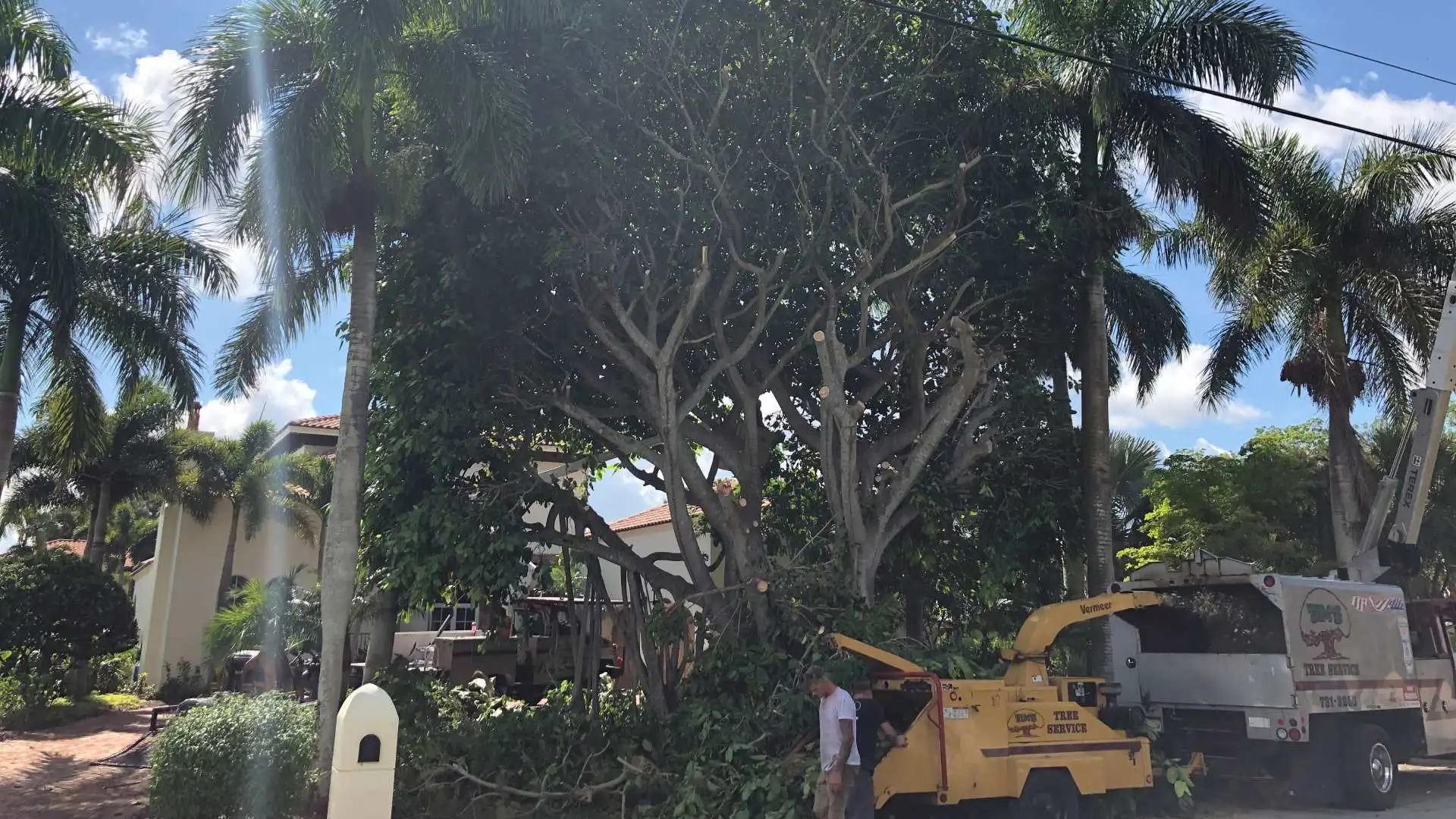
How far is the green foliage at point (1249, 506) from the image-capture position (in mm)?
22141

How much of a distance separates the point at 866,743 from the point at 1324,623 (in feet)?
21.6

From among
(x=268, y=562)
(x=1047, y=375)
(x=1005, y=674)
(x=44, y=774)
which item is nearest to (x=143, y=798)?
(x=44, y=774)

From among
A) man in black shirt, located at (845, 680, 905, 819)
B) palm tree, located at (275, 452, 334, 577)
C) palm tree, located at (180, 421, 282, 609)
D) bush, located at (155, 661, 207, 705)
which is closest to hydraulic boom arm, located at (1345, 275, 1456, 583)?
man in black shirt, located at (845, 680, 905, 819)

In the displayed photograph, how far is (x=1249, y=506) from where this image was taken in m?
23.2

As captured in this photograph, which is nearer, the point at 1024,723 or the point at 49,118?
the point at 1024,723

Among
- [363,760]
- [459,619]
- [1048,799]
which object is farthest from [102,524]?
[1048,799]

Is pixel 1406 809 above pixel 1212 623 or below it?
below

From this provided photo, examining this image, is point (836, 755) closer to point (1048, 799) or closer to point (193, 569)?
point (1048, 799)

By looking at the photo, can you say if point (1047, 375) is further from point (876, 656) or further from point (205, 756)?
point (205, 756)

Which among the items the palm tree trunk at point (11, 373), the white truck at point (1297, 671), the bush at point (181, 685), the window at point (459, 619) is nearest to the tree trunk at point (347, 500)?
the palm tree trunk at point (11, 373)

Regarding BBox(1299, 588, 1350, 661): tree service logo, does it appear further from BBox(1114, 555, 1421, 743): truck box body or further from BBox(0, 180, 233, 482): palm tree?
BBox(0, 180, 233, 482): palm tree

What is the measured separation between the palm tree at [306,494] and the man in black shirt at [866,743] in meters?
21.7

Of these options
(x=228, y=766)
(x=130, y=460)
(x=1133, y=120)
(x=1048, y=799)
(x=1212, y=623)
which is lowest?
(x=1048, y=799)

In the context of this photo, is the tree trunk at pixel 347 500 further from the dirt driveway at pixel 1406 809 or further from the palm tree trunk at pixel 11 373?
the dirt driveway at pixel 1406 809
